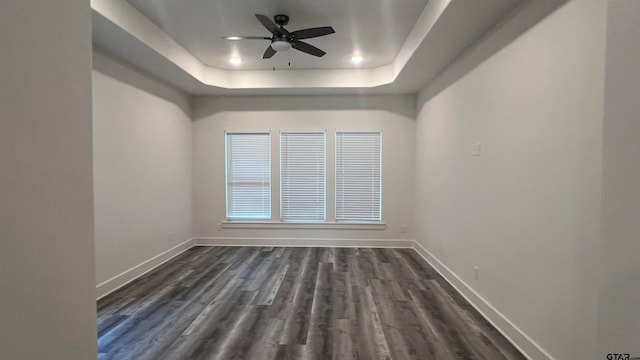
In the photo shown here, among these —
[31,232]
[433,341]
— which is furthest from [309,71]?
[31,232]

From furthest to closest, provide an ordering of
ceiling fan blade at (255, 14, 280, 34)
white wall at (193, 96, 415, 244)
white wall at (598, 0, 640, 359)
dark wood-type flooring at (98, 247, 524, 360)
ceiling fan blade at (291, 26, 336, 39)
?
white wall at (193, 96, 415, 244), ceiling fan blade at (291, 26, 336, 39), ceiling fan blade at (255, 14, 280, 34), dark wood-type flooring at (98, 247, 524, 360), white wall at (598, 0, 640, 359)

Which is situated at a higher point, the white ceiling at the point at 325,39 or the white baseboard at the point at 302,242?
the white ceiling at the point at 325,39

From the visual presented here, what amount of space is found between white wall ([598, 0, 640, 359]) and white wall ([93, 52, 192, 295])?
4.07 m

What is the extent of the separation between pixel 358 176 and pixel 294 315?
9.79 ft

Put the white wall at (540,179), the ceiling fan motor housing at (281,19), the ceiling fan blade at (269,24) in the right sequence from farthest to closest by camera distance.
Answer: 1. the ceiling fan motor housing at (281,19)
2. the ceiling fan blade at (269,24)
3. the white wall at (540,179)

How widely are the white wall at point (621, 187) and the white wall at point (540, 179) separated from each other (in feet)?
1.43

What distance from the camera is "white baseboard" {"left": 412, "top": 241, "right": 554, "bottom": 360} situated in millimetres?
2082

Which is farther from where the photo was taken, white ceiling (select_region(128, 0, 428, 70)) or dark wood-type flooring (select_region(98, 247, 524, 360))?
white ceiling (select_region(128, 0, 428, 70))

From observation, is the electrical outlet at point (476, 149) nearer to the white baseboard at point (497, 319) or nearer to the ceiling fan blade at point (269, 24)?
the white baseboard at point (497, 319)

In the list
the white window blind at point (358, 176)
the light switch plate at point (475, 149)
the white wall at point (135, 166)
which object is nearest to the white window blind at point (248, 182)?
the white wall at point (135, 166)

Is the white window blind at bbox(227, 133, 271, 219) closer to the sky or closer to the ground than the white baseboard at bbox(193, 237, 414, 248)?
closer to the sky

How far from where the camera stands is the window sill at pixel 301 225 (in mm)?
5172

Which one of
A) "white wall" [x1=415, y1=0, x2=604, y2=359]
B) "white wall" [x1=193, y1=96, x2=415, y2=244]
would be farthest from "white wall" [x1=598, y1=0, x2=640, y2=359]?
"white wall" [x1=193, y1=96, x2=415, y2=244]

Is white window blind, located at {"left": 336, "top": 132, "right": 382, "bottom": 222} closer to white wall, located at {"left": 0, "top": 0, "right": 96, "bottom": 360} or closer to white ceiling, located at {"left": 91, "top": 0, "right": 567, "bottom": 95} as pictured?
white ceiling, located at {"left": 91, "top": 0, "right": 567, "bottom": 95}
